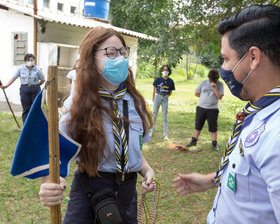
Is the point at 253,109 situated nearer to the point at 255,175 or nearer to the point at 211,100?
the point at 255,175

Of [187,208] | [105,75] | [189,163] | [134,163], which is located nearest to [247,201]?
[134,163]

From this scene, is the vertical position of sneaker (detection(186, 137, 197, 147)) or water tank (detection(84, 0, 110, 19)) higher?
water tank (detection(84, 0, 110, 19))

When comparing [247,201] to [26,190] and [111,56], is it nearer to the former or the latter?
[111,56]

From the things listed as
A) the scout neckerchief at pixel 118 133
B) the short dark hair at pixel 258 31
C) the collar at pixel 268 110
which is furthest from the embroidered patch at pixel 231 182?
the scout neckerchief at pixel 118 133

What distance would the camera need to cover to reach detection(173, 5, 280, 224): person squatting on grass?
1.07 meters

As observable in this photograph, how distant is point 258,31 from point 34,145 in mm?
1296

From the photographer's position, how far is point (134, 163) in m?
1.99

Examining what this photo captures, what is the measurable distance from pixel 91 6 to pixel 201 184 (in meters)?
12.4

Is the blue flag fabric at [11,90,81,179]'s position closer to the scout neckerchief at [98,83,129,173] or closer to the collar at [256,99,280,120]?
the scout neckerchief at [98,83,129,173]

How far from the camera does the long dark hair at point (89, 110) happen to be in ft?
6.03

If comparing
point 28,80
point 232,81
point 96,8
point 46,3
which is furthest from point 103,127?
point 46,3

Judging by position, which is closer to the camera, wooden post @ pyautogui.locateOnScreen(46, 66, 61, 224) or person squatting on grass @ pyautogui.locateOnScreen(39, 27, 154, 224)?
wooden post @ pyautogui.locateOnScreen(46, 66, 61, 224)

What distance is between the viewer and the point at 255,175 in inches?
45.5

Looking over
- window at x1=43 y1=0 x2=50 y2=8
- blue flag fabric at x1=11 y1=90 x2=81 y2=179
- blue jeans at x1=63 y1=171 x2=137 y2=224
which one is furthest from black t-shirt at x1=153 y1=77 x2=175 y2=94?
window at x1=43 y1=0 x2=50 y2=8
